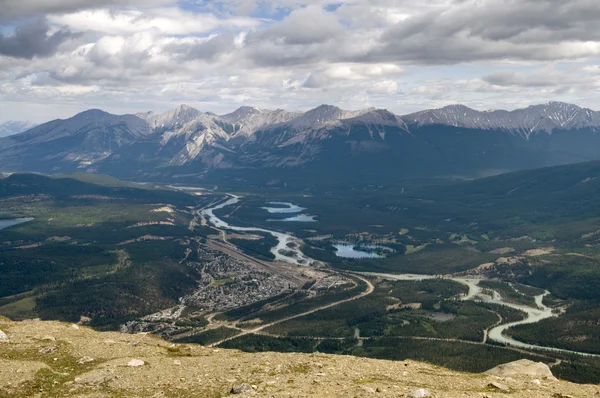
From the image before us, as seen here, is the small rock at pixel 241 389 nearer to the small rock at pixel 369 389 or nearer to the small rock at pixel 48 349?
the small rock at pixel 369 389

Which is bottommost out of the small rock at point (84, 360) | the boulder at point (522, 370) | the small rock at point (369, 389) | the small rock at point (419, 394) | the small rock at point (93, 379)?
the boulder at point (522, 370)

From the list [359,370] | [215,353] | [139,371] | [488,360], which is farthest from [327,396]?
[488,360]

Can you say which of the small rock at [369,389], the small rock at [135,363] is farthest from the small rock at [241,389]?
the small rock at [135,363]

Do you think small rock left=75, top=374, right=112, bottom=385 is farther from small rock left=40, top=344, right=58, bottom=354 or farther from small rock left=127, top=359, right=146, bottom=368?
small rock left=40, top=344, right=58, bottom=354

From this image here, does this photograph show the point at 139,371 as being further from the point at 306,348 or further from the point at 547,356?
the point at 547,356

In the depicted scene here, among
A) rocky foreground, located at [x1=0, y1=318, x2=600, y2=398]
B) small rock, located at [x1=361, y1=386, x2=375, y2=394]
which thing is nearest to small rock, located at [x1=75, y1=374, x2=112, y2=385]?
rocky foreground, located at [x1=0, y1=318, x2=600, y2=398]

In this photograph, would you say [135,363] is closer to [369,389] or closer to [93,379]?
[93,379]

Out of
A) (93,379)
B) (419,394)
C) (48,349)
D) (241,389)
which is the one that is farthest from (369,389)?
(48,349)

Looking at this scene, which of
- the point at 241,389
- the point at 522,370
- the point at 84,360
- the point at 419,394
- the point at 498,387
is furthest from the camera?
the point at 522,370
